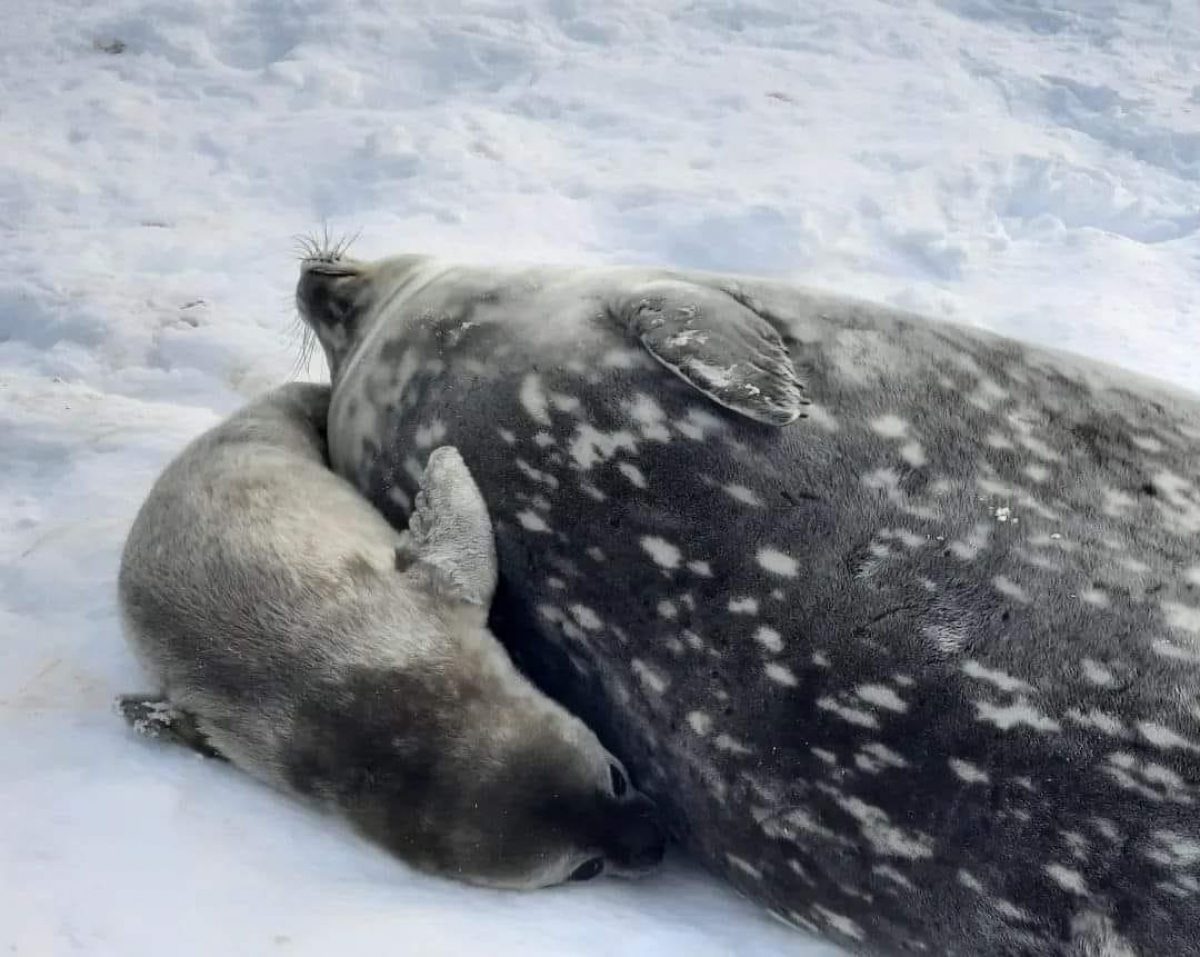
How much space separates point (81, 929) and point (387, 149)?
368cm

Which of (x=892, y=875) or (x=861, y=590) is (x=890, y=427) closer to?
(x=861, y=590)

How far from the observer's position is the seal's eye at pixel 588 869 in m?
2.15

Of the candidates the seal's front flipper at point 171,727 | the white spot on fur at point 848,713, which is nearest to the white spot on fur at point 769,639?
the white spot on fur at point 848,713

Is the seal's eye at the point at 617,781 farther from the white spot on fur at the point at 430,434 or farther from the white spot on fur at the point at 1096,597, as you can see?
the white spot on fur at the point at 1096,597

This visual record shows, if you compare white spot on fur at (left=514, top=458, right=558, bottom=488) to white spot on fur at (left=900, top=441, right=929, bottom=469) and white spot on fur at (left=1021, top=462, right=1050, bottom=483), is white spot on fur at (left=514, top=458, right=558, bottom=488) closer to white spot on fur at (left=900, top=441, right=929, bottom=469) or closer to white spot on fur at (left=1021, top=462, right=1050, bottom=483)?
white spot on fur at (left=900, top=441, right=929, bottom=469)

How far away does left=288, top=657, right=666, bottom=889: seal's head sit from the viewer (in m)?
2.05

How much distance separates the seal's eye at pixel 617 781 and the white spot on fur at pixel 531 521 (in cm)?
47

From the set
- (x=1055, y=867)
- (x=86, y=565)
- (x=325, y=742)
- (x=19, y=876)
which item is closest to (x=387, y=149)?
(x=86, y=565)

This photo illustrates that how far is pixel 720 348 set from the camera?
213 centimetres

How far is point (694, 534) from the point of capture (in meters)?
2.08

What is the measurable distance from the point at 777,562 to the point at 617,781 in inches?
21.3

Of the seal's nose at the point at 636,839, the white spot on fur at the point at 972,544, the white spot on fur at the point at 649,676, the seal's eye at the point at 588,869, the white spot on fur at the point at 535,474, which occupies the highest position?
the white spot on fur at the point at 972,544

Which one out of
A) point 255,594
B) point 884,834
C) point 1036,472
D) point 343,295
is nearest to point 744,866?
point 884,834

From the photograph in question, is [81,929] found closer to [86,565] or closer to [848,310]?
[86,565]
